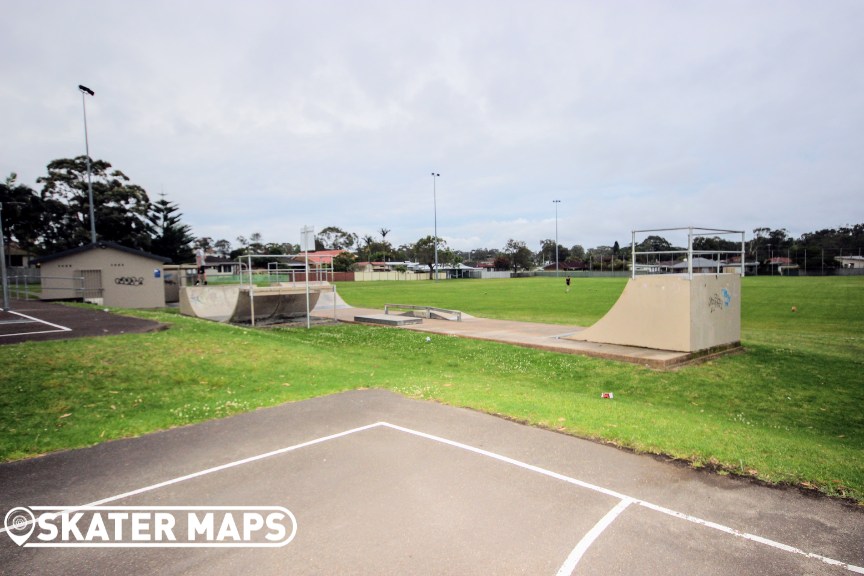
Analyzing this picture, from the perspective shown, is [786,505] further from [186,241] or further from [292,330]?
[186,241]

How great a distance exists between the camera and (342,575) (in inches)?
139

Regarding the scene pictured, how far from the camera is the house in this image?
2781cm

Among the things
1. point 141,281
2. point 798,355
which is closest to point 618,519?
point 798,355

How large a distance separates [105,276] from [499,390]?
28.3 meters

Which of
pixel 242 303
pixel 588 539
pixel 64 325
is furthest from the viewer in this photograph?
pixel 242 303

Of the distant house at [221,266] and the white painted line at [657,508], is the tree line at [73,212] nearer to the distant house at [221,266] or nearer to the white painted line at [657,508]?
the distant house at [221,266]

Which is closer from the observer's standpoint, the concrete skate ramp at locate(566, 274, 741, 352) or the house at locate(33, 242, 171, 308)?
the concrete skate ramp at locate(566, 274, 741, 352)

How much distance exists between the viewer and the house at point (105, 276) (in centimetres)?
2781

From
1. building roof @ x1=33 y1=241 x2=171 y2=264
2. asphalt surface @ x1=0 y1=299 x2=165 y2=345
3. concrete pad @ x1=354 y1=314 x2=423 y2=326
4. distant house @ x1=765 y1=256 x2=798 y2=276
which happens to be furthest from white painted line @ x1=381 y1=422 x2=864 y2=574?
distant house @ x1=765 y1=256 x2=798 y2=276

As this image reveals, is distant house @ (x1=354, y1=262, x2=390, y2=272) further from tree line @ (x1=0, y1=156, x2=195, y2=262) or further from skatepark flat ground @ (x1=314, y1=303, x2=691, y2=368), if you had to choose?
skatepark flat ground @ (x1=314, y1=303, x2=691, y2=368)

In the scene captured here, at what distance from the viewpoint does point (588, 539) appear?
3.96 m

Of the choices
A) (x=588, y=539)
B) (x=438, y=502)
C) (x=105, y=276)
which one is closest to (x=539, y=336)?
(x=438, y=502)

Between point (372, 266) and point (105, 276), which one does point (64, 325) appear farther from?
point (372, 266)

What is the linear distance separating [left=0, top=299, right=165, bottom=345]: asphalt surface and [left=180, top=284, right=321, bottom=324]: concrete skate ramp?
431 cm
